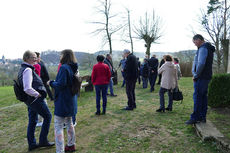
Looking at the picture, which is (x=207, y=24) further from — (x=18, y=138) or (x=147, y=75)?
(x=18, y=138)

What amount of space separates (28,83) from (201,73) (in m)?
3.61

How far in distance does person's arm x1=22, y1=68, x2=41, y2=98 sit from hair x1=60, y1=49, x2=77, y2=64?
0.61m

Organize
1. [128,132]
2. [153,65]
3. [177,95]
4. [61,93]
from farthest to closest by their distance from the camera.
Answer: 1. [153,65]
2. [177,95]
3. [128,132]
4. [61,93]

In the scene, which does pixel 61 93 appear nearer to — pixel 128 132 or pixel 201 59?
pixel 128 132

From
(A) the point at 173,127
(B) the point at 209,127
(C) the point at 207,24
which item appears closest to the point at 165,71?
(A) the point at 173,127

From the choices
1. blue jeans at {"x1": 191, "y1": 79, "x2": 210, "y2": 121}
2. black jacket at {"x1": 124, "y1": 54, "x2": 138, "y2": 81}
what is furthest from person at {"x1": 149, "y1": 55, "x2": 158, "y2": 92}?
blue jeans at {"x1": 191, "y1": 79, "x2": 210, "y2": 121}

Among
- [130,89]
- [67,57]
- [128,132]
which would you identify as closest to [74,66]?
[67,57]

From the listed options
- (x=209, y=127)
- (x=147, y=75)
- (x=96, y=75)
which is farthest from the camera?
(x=147, y=75)

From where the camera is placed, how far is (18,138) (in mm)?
4633

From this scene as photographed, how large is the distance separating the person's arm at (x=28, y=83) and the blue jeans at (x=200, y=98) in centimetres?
346

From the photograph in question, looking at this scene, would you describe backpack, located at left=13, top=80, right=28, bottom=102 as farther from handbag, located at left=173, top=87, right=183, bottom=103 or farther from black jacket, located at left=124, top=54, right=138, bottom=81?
handbag, located at left=173, top=87, right=183, bottom=103

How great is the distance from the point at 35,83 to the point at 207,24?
2162 centimetres

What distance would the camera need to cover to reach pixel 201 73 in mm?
4301

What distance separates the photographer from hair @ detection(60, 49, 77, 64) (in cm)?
337
